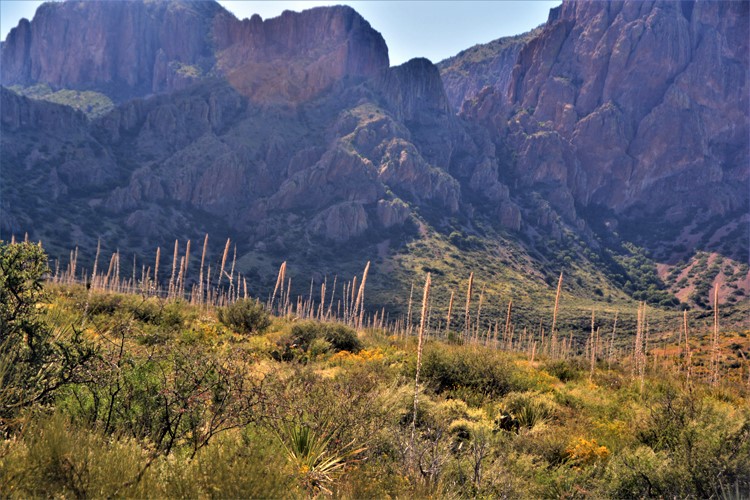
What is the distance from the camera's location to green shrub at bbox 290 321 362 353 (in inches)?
744

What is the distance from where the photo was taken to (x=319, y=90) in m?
173

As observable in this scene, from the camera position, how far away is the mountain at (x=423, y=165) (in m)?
113

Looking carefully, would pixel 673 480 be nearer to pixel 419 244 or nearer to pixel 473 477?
pixel 473 477

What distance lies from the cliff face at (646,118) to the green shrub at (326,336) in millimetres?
149937

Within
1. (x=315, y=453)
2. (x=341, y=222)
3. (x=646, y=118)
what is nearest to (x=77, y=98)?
(x=341, y=222)

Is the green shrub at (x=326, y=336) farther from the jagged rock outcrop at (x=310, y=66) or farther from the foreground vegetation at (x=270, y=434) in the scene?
the jagged rock outcrop at (x=310, y=66)

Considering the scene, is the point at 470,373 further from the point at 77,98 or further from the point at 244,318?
the point at 77,98

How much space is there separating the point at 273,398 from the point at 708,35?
221 metres

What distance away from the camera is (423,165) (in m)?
145

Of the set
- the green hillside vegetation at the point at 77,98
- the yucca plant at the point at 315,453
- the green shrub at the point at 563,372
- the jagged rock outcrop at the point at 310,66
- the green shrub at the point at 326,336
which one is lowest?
the green shrub at the point at 563,372

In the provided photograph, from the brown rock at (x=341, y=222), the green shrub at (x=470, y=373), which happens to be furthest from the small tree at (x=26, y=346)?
the brown rock at (x=341, y=222)

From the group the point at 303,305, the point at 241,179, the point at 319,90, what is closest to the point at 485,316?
the point at 303,305

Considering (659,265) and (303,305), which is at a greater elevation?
(659,265)

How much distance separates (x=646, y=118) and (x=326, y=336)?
616 feet
